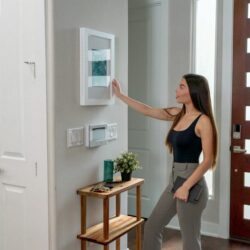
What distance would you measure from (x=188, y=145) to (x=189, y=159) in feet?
0.30

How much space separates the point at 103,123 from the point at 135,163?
38cm

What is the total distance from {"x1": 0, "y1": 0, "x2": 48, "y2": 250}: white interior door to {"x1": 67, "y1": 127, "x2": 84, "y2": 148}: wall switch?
0.17 metres

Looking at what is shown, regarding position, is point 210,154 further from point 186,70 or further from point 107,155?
point 186,70

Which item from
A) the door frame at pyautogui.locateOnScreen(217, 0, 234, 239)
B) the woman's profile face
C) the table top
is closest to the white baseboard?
the door frame at pyautogui.locateOnScreen(217, 0, 234, 239)

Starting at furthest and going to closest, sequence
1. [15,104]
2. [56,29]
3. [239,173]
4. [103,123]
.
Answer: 1. [239,173]
2. [103,123]
3. [15,104]
4. [56,29]

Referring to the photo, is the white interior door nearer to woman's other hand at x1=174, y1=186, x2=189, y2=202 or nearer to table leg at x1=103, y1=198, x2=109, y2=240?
table leg at x1=103, y1=198, x2=109, y2=240

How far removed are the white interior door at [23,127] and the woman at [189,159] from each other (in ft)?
2.45

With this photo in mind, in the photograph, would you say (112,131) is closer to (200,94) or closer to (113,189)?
(113,189)

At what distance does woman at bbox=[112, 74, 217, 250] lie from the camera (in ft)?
7.79

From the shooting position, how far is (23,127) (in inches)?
98.0

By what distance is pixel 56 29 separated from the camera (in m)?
2.36

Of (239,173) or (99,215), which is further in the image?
(239,173)

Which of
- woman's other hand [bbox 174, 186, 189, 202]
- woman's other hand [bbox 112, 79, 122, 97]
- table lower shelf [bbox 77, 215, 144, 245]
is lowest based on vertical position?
table lower shelf [bbox 77, 215, 144, 245]

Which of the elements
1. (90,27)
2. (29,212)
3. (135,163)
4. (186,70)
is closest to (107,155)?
(135,163)
